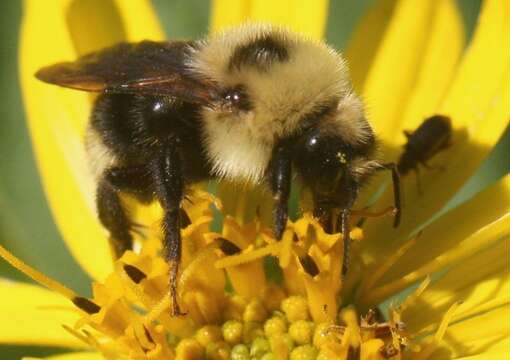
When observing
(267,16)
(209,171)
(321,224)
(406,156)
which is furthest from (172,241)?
(267,16)

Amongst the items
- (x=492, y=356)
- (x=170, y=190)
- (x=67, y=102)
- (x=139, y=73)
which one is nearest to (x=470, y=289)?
(x=492, y=356)

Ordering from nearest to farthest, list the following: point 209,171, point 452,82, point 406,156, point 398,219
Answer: point 209,171 < point 398,219 < point 406,156 < point 452,82

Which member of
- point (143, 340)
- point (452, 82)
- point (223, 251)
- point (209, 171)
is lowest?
point (143, 340)

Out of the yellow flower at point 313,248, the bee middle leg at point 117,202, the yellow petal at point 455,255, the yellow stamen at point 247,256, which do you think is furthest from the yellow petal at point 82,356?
the yellow petal at point 455,255

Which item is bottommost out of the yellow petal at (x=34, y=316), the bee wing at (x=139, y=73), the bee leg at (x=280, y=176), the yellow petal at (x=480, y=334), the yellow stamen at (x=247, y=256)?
the yellow petal at (x=34, y=316)

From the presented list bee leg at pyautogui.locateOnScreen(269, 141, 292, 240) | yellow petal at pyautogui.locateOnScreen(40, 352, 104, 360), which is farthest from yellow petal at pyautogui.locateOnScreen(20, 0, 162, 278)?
bee leg at pyautogui.locateOnScreen(269, 141, 292, 240)

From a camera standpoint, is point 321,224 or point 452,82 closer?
point 321,224

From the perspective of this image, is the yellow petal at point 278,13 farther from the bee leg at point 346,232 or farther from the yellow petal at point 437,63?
the bee leg at point 346,232

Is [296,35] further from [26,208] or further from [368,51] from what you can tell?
[26,208]
